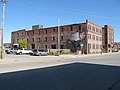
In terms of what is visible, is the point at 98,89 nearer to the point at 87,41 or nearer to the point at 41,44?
the point at 87,41

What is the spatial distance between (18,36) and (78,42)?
108 feet

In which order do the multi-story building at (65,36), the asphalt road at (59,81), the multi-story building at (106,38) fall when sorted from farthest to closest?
the multi-story building at (106,38)
the multi-story building at (65,36)
the asphalt road at (59,81)

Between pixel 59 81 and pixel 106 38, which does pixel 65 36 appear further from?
pixel 59 81

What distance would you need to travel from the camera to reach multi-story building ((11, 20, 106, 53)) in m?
59.7

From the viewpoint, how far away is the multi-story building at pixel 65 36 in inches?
2351

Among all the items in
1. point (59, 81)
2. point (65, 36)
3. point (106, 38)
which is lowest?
point (59, 81)

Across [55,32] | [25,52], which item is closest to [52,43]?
[55,32]

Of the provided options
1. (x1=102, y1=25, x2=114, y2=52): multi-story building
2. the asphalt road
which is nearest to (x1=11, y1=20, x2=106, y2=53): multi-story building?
(x1=102, y1=25, x2=114, y2=52): multi-story building

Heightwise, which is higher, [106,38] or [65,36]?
[106,38]

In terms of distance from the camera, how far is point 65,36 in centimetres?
6359

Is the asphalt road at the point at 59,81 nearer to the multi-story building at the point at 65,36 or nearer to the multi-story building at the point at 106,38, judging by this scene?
the multi-story building at the point at 65,36

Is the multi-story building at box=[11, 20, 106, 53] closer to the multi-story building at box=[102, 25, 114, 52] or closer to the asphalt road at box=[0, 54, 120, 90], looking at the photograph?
the multi-story building at box=[102, 25, 114, 52]

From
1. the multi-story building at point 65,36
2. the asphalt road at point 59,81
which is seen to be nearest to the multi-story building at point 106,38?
the multi-story building at point 65,36

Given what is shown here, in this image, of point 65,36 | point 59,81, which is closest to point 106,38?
point 65,36
